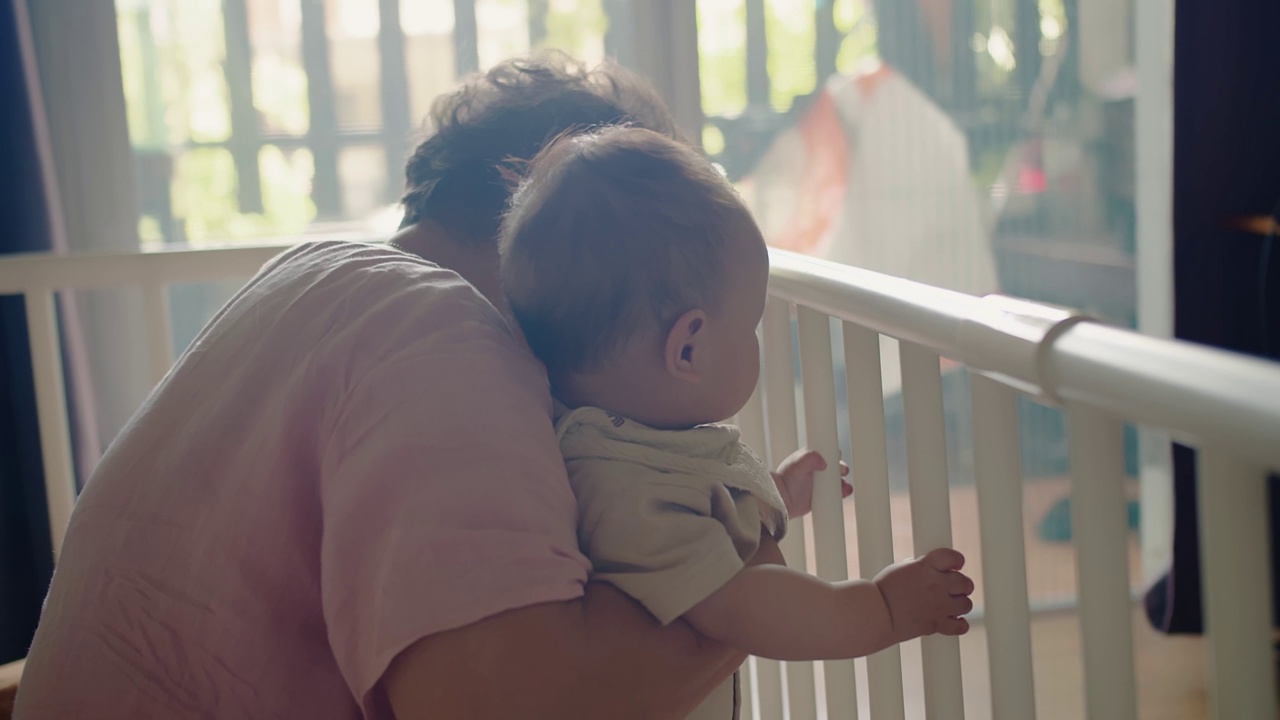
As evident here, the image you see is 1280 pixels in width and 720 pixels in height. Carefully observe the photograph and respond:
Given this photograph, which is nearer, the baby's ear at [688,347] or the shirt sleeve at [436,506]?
the shirt sleeve at [436,506]

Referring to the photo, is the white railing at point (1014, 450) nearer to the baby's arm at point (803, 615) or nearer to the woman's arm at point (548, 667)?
the baby's arm at point (803, 615)

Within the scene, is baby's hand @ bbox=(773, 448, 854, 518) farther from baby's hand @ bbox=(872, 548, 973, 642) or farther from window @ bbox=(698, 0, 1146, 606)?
window @ bbox=(698, 0, 1146, 606)

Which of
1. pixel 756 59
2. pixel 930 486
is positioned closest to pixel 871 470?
pixel 930 486

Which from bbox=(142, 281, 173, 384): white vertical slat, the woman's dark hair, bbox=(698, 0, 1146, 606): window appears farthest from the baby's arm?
bbox=(698, 0, 1146, 606): window

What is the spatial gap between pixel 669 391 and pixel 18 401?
1663 mm

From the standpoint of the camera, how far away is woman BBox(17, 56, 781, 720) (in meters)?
0.60

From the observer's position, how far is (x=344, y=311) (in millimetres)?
720

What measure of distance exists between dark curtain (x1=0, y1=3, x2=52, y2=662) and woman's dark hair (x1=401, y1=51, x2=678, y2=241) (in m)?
1.37

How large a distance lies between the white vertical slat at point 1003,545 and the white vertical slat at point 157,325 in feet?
4.35

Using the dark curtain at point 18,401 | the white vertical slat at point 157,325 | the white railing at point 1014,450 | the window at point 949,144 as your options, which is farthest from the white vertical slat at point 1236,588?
Result: the dark curtain at point 18,401

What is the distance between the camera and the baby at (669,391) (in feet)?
2.24

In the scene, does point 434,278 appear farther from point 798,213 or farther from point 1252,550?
point 798,213

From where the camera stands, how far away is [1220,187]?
2.20 m

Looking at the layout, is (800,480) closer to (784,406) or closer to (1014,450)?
(784,406)
